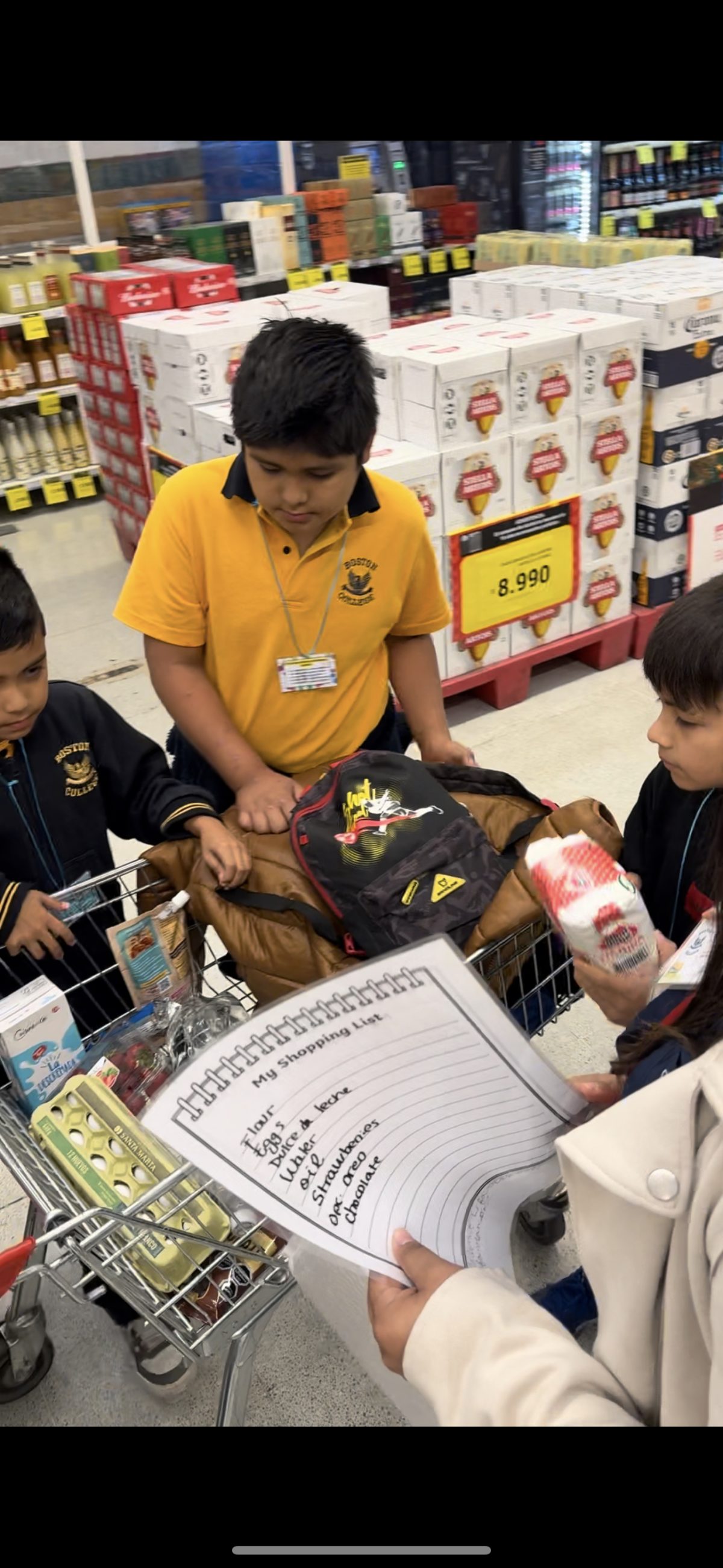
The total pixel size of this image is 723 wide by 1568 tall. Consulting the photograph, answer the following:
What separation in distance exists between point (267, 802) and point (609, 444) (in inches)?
104

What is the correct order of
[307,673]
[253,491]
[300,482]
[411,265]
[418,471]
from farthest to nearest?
1. [411,265]
2. [418,471]
3. [307,673]
4. [253,491]
5. [300,482]

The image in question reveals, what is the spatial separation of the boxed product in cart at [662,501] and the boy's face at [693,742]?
2.81 m

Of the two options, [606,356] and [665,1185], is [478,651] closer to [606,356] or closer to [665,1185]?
[606,356]

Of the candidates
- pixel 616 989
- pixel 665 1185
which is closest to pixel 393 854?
pixel 616 989

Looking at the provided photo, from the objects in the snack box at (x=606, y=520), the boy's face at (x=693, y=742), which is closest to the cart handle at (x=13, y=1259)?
the boy's face at (x=693, y=742)

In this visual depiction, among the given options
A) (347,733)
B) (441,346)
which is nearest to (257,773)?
(347,733)

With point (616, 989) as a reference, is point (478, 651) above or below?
below

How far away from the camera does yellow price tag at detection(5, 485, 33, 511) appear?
6.70m

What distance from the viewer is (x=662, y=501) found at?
3994 mm

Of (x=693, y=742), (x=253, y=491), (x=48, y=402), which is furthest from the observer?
(x=48, y=402)

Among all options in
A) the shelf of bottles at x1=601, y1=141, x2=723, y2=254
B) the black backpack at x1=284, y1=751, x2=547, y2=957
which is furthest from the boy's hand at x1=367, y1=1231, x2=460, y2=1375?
the shelf of bottles at x1=601, y1=141, x2=723, y2=254

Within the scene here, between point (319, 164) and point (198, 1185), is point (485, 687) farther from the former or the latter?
point (319, 164)

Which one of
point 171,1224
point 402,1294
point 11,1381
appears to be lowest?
point 11,1381

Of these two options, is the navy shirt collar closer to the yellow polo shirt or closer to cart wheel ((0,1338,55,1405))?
the yellow polo shirt
